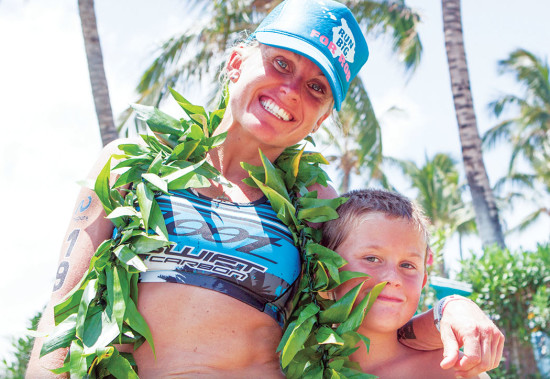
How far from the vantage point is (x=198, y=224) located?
214 centimetres

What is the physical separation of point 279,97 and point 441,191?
2728cm

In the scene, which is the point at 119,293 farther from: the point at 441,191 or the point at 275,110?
the point at 441,191

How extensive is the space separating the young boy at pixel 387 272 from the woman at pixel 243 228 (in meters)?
0.12

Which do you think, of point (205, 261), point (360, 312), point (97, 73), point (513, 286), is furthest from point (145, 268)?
point (97, 73)

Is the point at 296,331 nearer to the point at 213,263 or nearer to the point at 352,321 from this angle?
the point at 352,321

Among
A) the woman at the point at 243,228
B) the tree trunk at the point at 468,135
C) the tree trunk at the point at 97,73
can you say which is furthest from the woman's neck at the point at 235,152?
the tree trunk at the point at 468,135

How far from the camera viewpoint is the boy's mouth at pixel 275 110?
2312 millimetres

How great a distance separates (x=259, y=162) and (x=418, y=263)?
84 centimetres

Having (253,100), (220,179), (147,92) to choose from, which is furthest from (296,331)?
(147,92)

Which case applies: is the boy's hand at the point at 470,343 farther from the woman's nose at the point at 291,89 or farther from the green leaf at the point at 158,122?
the green leaf at the point at 158,122

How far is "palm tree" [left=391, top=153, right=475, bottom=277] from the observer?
90.3 ft

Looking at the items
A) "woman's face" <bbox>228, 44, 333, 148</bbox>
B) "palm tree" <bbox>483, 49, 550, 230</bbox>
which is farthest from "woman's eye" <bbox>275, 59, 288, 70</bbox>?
"palm tree" <bbox>483, 49, 550, 230</bbox>

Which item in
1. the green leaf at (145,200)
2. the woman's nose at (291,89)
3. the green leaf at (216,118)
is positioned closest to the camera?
the green leaf at (145,200)

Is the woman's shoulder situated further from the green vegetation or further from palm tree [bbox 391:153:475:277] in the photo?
palm tree [bbox 391:153:475:277]
